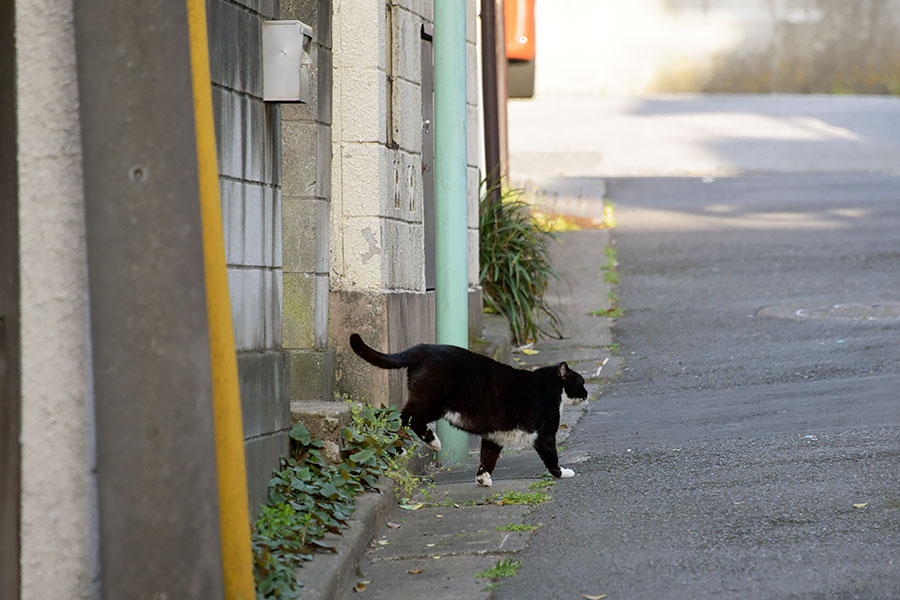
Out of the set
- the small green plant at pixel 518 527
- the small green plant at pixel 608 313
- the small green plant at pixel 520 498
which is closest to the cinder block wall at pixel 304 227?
the small green plant at pixel 520 498

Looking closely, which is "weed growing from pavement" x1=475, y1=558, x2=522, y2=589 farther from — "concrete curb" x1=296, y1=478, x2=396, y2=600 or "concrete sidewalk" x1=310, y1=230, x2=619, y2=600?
"concrete curb" x1=296, y1=478, x2=396, y2=600

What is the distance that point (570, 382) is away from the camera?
7.77 metres

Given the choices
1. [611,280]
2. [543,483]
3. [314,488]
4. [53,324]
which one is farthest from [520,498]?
[611,280]

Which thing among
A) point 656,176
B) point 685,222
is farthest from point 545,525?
point 656,176

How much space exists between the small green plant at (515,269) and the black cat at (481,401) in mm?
4736

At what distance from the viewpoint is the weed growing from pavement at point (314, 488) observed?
481 cm

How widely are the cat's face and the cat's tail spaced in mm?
1045

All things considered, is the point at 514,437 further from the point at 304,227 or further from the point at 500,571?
the point at 500,571

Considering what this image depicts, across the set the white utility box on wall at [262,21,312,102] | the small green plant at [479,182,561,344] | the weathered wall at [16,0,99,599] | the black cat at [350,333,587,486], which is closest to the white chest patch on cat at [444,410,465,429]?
the black cat at [350,333,587,486]

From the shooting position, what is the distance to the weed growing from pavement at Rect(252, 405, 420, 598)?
4812 mm

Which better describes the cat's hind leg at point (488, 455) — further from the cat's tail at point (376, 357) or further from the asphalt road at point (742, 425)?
the cat's tail at point (376, 357)

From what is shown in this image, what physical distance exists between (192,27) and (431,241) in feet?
17.0

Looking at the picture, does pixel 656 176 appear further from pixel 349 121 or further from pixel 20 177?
pixel 20 177

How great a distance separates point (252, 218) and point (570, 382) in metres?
2.72
